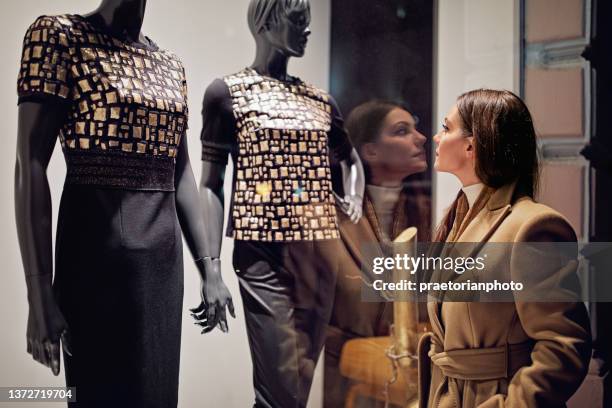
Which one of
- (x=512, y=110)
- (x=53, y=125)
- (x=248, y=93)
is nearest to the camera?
(x=53, y=125)

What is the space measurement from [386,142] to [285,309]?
752 mm

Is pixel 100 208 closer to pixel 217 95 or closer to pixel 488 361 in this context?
pixel 217 95

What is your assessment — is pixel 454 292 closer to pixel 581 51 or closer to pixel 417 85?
pixel 417 85

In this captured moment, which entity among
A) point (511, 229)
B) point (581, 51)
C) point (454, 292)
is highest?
point (581, 51)

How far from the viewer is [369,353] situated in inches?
111

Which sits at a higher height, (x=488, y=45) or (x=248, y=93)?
(x=488, y=45)

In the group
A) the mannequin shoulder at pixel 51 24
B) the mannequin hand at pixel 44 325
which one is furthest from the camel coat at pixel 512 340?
the mannequin shoulder at pixel 51 24

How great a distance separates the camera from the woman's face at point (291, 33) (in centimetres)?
272

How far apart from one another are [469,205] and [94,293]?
131cm

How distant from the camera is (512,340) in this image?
2.35 metres

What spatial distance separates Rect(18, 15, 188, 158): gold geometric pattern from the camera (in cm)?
224

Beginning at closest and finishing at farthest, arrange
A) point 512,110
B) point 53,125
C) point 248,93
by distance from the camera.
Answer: point 53,125
point 512,110
point 248,93

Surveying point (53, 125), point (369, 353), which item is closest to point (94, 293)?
point (53, 125)

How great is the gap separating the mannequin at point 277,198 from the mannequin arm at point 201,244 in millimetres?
29
